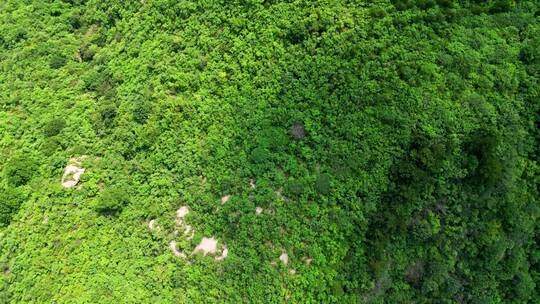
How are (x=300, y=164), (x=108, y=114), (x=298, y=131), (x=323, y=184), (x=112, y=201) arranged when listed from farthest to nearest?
(x=108, y=114)
(x=112, y=201)
(x=298, y=131)
(x=300, y=164)
(x=323, y=184)

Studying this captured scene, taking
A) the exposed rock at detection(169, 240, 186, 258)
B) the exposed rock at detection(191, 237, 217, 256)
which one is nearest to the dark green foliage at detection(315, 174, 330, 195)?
the exposed rock at detection(191, 237, 217, 256)

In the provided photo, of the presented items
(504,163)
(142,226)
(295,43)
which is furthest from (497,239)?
(142,226)

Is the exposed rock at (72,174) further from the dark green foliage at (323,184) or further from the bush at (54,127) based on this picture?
the dark green foliage at (323,184)

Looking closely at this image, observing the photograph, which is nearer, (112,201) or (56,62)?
(112,201)

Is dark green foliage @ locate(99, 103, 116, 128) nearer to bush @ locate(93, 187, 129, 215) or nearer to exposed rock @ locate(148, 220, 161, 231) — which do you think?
bush @ locate(93, 187, 129, 215)

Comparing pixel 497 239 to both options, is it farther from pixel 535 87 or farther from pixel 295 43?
pixel 295 43

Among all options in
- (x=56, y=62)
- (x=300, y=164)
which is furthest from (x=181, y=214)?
(x=56, y=62)

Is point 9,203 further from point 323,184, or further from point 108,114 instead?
point 323,184
